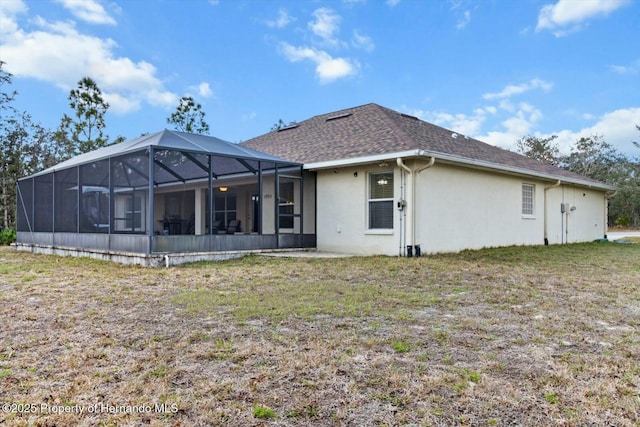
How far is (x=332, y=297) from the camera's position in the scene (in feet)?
17.1

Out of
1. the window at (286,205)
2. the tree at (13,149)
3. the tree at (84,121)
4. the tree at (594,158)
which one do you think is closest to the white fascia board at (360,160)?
the window at (286,205)

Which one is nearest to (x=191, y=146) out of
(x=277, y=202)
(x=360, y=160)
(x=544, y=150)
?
(x=277, y=202)

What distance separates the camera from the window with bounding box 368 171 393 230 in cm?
1020

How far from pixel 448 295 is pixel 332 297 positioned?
144 centimetres

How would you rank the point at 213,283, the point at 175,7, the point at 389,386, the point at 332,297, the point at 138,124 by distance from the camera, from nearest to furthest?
the point at 389,386 → the point at 332,297 → the point at 213,283 → the point at 175,7 → the point at 138,124

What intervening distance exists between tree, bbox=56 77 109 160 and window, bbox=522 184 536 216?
65.1 feet

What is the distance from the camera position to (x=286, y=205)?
11.5m

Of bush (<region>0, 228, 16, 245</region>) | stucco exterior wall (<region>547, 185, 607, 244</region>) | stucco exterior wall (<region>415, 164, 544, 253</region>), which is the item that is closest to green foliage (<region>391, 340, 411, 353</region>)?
stucco exterior wall (<region>415, 164, 544, 253</region>)

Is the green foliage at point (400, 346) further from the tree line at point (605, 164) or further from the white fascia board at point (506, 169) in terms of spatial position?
the tree line at point (605, 164)

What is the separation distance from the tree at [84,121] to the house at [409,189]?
12.7 metres

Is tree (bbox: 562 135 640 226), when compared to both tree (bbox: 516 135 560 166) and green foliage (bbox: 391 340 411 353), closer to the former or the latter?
tree (bbox: 516 135 560 166)

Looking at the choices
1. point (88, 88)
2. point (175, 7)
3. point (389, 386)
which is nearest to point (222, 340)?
point (389, 386)

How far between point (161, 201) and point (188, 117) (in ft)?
50.0

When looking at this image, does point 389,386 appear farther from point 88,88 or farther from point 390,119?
point 88,88
